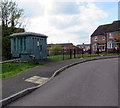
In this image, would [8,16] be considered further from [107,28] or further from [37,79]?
[107,28]

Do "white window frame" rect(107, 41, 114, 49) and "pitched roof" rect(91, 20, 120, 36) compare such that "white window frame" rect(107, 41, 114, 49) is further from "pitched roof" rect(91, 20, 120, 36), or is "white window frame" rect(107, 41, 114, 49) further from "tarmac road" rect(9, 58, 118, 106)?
"tarmac road" rect(9, 58, 118, 106)

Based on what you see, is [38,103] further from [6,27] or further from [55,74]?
[6,27]

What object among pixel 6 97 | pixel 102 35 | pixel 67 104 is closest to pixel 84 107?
pixel 67 104

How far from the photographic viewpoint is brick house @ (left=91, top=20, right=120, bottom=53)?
1413 inches

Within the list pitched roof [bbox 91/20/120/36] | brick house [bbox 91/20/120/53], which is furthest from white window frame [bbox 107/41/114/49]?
pitched roof [bbox 91/20/120/36]

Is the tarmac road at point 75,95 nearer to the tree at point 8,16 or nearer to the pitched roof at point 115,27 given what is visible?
the tree at point 8,16

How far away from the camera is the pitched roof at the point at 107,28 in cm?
3783

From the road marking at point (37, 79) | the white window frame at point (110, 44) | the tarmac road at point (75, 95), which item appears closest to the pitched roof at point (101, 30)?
the white window frame at point (110, 44)

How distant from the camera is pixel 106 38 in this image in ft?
128

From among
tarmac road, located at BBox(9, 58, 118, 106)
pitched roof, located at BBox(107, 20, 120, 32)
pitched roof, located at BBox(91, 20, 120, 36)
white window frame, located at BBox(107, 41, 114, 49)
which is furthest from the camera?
pitched roof, located at BBox(91, 20, 120, 36)

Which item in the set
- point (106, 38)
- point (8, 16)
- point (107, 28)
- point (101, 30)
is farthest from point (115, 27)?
point (8, 16)

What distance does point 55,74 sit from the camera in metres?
7.79

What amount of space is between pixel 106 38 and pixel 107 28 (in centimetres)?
375

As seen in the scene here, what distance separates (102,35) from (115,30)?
173 inches
